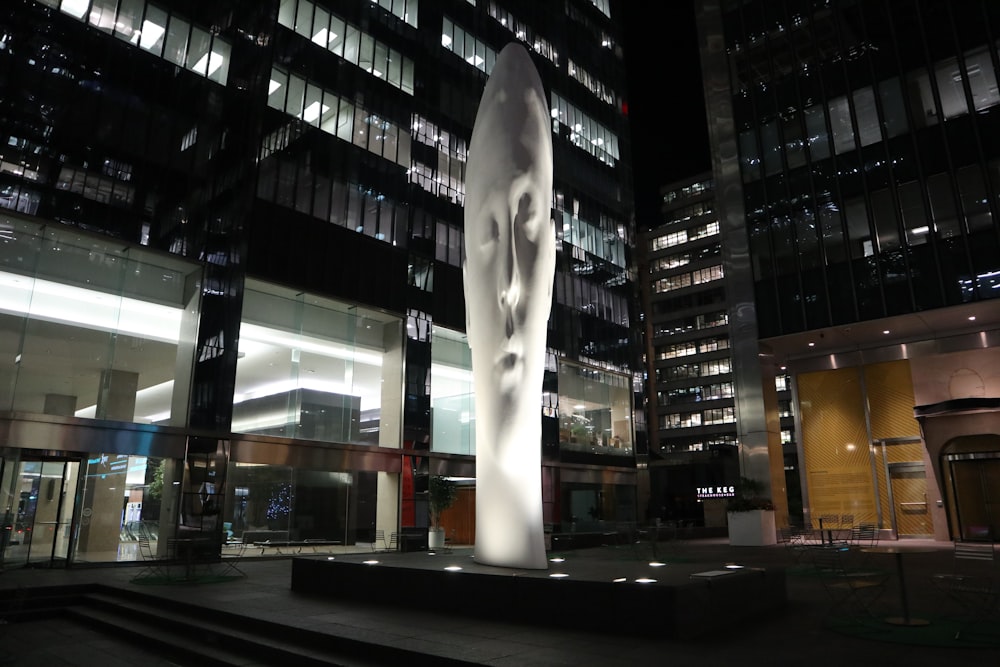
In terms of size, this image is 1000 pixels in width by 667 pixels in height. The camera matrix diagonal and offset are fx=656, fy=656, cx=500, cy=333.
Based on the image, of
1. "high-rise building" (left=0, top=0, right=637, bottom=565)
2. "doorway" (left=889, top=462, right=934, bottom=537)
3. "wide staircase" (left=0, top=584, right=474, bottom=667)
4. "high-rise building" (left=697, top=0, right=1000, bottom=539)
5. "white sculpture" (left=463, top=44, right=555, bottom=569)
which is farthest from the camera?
"doorway" (left=889, top=462, right=934, bottom=537)

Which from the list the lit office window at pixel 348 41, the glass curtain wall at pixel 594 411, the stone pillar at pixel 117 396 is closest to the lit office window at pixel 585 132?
the lit office window at pixel 348 41

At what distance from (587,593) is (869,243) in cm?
2138

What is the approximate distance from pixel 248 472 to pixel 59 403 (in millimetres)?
5742

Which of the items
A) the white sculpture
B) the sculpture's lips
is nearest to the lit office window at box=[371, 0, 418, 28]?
the white sculpture

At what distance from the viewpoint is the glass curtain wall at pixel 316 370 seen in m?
22.0

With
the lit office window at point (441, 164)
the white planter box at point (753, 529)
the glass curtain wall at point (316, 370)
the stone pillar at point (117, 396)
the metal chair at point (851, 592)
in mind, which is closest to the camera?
the metal chair at point (851, 592)

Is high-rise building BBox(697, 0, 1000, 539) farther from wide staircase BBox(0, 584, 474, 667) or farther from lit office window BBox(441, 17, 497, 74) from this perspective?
wide staircase BBox(0, 584, 474, 667)

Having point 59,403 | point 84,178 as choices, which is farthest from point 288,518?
point 84,178

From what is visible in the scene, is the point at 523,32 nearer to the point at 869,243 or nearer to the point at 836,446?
the point at 869,243

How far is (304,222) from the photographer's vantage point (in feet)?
77.8

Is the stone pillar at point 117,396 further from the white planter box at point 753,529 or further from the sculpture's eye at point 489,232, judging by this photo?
the white planter box at point 753,529

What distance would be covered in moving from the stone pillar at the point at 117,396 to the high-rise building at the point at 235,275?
0.19ft

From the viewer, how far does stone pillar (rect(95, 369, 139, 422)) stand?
18.4 metres

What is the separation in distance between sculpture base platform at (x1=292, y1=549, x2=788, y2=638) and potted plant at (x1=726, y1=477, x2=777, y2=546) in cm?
1529
